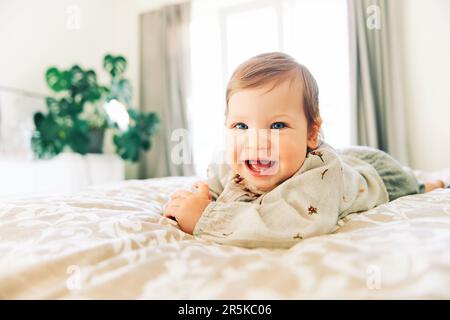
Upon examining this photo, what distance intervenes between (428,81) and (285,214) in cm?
275

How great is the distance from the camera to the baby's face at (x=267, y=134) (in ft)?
2.32

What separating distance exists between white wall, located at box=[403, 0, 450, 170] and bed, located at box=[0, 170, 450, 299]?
95.5 inches

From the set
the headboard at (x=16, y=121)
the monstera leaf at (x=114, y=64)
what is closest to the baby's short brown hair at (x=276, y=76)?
the headboard at (x=16, y=121)

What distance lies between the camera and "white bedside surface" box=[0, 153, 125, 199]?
7.48 ft

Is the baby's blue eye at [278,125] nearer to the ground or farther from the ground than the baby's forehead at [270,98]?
nearer to the ground

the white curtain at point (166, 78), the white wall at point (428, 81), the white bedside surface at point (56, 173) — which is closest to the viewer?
the white bedside surface at point (56, 173)

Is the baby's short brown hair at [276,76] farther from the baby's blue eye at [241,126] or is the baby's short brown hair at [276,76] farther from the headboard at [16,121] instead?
the headboard at [16,121]

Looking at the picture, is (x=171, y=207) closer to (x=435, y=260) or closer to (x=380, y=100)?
(x=435, y=260)

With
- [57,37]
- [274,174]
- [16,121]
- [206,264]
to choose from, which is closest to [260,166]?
[274,174]

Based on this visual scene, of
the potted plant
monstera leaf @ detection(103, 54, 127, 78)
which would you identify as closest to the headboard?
the potted plant

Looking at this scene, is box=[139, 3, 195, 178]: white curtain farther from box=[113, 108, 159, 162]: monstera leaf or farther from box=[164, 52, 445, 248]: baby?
box=[164, 52, 445, 248]: baby

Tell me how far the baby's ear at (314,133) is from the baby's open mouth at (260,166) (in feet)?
0.48

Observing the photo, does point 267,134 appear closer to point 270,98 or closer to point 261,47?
point 270,98

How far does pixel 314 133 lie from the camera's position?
817 mm
